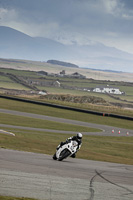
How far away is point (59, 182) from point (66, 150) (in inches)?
268

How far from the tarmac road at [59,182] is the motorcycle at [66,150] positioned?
2.26 meters

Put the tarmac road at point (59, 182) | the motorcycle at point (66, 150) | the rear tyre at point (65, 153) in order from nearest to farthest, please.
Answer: the tarmac road at point (59, 182)
the motorcycle at point (66, 150)
the rear tyre at point (65, 153)

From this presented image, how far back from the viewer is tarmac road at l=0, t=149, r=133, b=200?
42.3 feet

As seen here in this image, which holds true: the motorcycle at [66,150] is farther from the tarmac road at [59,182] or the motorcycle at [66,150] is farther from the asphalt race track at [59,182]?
the tarmac road at [59,182]

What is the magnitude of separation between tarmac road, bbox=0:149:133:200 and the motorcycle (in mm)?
2262

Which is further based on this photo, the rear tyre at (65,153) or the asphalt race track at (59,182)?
the rear tyre at (65,153)

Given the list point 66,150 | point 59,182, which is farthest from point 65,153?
point 59,182

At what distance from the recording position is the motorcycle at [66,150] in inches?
836

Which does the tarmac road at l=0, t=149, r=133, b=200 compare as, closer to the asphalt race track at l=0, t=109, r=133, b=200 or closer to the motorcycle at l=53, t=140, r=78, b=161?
the asphalt race track at l=0, t=109, r=133, b=200

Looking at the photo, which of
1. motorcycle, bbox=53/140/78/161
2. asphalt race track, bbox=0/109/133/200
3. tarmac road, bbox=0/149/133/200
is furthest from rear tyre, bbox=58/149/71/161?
tarmac road, bbox=0/149/133/200

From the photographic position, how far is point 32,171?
16.1 metres

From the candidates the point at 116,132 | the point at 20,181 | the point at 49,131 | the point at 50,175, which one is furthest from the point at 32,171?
the point at 116,132

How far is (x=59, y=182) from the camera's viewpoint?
14.6m

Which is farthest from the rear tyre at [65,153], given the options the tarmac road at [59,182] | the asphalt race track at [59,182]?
the tarmac road at [59,182]
